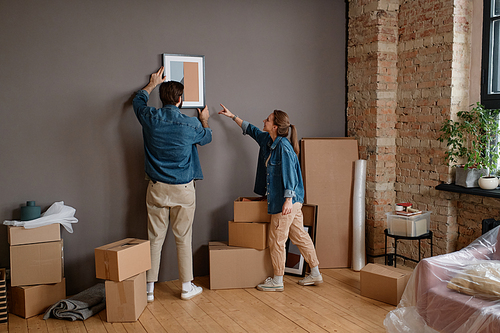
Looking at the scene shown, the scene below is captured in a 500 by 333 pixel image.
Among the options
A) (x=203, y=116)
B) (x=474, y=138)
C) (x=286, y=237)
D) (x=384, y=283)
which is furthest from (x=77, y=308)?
(x=474, y=138)

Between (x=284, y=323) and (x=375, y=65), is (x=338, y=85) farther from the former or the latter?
(x=284, y=323)

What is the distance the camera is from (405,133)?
4.17 meters

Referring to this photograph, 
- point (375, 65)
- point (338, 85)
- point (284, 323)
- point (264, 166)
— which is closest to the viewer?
point (284, 323)

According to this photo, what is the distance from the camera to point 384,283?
332 cm

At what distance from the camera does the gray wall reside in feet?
10.9

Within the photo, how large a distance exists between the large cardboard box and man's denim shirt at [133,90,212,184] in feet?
4.11

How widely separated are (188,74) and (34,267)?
203 cm

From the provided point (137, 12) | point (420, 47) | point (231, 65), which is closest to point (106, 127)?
point (137, 12)

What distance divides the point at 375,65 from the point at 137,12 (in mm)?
2319

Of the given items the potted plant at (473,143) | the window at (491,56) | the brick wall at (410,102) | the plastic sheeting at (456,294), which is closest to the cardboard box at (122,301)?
the plastic sheeting at (456,294)

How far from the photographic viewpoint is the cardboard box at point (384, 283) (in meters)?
3.26

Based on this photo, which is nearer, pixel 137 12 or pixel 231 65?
pixel 137 12

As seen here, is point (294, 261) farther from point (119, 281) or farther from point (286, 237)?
point (119, 281)

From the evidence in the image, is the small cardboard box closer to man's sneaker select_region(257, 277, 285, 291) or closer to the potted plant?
man's sneaker select_region(257, 277, 285, 291)
